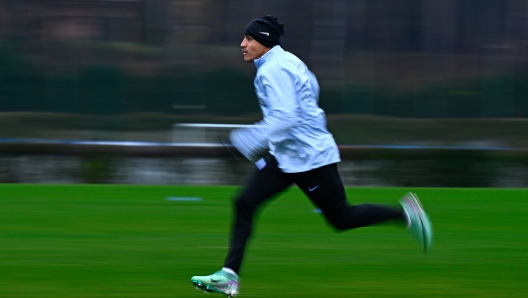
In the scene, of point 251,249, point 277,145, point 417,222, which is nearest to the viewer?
point 277,145

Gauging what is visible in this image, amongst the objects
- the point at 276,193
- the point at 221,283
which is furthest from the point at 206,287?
the point at 276,193

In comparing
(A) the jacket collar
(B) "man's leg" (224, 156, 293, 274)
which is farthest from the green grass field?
(A) the jacket collar

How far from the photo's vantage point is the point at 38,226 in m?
7.86

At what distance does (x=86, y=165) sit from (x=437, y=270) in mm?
6489

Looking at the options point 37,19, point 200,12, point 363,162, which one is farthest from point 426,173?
point 37,19

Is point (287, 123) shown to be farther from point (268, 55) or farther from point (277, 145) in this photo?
point (268, 55)

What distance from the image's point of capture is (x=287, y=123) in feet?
16.1

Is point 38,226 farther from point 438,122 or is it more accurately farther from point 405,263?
point 438,122

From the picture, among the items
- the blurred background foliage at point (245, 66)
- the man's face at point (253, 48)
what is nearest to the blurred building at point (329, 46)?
the blurred background foliage at point (245, 66)

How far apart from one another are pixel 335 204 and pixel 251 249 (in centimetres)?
168

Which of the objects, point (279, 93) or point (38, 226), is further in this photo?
point (38, 226)

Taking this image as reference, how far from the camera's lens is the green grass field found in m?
5.65

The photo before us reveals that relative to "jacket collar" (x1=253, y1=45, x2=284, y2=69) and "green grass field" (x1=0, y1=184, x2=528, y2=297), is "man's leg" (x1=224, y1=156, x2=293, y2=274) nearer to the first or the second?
"green grass field" (x1=0, y1=184, x2=528, y2=297)

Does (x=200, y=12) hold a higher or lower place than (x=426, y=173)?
higher
